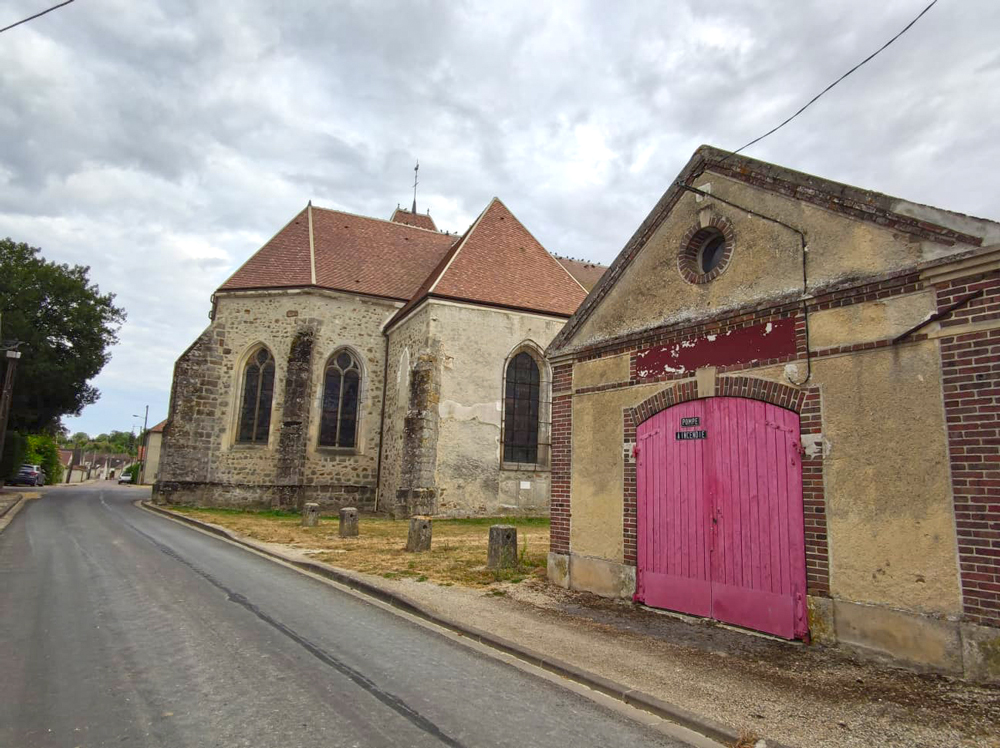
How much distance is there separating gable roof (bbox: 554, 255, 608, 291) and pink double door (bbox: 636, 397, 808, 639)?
21.6 m

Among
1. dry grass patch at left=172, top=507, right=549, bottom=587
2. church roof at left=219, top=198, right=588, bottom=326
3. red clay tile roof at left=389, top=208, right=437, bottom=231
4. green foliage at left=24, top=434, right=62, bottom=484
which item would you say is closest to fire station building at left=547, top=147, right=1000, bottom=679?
dry grass patch at left=172, top=507, right=549, bottom=587

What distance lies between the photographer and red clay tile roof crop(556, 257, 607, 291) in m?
28.8

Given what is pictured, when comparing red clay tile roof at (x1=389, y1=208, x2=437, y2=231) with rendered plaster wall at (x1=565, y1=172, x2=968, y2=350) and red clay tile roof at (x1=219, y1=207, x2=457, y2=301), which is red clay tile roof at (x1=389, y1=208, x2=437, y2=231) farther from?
rendered plaster wall at (x1=565, y1=172, x2=968, y2=350)

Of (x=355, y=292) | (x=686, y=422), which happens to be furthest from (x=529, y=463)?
(x=686, y=422)

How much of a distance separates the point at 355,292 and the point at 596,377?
14.9 m

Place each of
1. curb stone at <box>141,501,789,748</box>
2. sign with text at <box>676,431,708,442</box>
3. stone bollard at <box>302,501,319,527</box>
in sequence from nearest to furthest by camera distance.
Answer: curb stone at <box>141,501,789,748</box>, sign with text at <box>676,431,708,442</box>, stone bollard at <box>302,501,319,527</box>

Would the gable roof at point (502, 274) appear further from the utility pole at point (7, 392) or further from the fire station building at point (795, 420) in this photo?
the utility pole at point (7, 392)

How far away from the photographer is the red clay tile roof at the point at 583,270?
2880 cm

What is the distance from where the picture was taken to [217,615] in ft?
20.1

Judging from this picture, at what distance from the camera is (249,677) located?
4.40 metres

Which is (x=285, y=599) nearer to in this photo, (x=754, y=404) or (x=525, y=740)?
(x=525, y=740)

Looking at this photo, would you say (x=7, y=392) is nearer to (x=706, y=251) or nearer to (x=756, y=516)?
(x=706, y=251)

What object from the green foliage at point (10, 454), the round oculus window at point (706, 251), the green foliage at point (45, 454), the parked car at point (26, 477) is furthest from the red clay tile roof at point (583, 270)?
the green foliage at point (45, 454)

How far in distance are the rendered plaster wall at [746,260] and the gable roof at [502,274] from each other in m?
10.7
